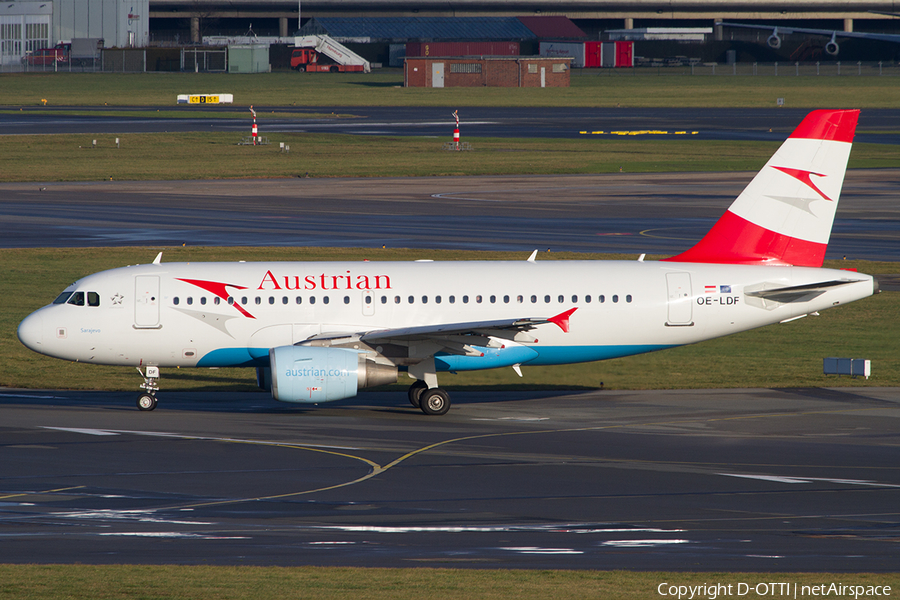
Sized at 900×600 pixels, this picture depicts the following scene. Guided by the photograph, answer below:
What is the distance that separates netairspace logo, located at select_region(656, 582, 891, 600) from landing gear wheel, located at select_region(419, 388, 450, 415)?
1439cm

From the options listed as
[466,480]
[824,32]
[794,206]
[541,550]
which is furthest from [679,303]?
[824,32]

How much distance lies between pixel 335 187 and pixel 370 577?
6141 cm

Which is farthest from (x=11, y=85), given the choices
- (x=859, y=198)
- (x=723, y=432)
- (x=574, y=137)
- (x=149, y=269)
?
(x=723, y=432)

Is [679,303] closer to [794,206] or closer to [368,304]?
[794,206]

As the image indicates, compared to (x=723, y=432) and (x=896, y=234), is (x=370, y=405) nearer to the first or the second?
(x=723, y=432)

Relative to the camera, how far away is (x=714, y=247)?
3253cm

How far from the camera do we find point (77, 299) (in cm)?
3103

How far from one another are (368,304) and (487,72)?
135296 millimetres

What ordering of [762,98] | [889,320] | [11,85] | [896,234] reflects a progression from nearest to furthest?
1. [889,320]
2. [896,234]
3. [762,98]
4. [11,85]

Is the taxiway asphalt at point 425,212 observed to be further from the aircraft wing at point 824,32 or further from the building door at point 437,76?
the building door at point 437,76

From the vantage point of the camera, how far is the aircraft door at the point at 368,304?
30.8 meters

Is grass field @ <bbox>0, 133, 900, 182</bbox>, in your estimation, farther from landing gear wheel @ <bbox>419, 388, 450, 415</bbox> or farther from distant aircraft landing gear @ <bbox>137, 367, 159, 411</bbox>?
landing gear wheel @ <bbox>419, 388, 450, 415</bbox>

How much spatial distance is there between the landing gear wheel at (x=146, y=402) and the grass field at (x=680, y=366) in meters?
3.81

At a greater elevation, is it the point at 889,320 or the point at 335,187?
the point at 335,187
